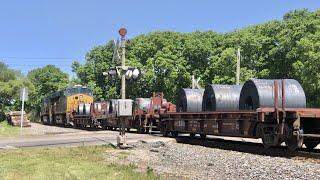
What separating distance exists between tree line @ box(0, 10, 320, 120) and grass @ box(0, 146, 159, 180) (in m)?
23.0

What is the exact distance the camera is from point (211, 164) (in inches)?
583

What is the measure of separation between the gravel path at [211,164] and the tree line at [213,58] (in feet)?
73.7

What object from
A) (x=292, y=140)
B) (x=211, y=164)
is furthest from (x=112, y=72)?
(x=211, y=164)

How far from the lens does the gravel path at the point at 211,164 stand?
12.5 m

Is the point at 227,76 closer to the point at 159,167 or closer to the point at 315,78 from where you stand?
the point at 315,78

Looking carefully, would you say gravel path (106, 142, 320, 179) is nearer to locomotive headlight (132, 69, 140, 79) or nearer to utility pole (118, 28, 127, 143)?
utility pole (118, 28, 127, 143)

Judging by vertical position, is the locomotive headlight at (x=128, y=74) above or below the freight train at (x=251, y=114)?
above

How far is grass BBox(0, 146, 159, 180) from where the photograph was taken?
40.4ft

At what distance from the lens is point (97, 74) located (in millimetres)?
84312

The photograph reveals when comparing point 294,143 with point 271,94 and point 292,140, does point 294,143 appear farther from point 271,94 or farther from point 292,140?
point 271,94

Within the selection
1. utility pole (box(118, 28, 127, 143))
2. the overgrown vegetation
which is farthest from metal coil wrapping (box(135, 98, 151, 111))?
the overgrown vegetation

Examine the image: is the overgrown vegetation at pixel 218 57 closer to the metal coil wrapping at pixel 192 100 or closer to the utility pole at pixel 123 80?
the metal coil wrapping at pixel 192 100

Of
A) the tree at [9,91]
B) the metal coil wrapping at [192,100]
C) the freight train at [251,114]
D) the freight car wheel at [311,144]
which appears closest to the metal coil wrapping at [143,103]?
the freight train at [251,114]

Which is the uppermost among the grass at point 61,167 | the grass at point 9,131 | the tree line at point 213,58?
the tree line at point 213,58
